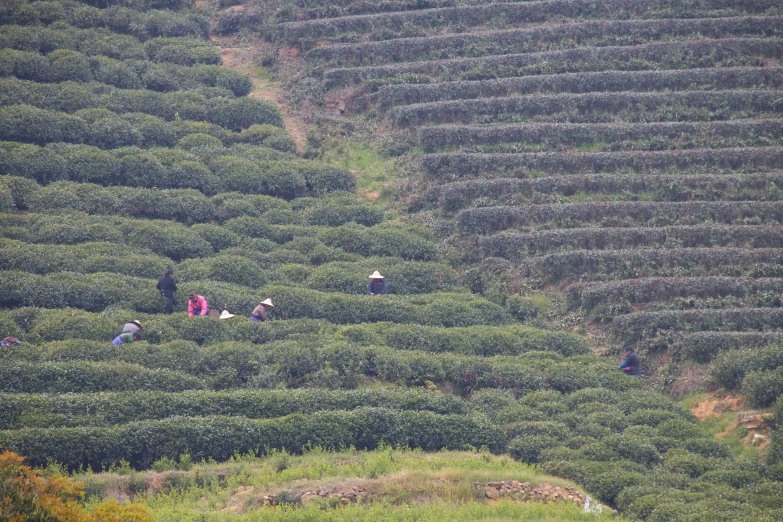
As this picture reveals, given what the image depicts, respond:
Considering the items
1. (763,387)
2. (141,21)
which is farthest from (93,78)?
(763,387)

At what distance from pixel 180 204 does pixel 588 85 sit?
17.2m

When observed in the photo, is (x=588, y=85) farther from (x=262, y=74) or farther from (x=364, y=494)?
(x=364, y=494)

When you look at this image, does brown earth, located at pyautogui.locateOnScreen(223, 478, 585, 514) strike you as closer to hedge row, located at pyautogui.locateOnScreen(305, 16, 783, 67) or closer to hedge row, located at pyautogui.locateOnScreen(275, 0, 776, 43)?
hedge row, located at pyautogui.locateOnScreen(305, 16, 783, 67)

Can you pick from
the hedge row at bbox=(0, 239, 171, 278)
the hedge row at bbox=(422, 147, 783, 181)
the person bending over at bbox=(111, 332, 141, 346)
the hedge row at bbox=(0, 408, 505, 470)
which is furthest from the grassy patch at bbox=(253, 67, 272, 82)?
the hedge row at bbox=(0, 408, 505, 470)

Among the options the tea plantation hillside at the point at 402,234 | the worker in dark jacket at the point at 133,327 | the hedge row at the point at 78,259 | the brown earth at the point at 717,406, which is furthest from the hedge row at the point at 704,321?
the hedge row at the point at 78,259

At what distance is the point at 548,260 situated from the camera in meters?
28.1

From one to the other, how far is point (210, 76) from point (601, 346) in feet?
67.4

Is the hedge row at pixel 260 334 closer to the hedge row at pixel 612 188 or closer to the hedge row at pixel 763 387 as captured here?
the hedge row at pixel 763 387

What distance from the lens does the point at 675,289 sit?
26.4 m

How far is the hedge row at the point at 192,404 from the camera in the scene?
61.9 ft

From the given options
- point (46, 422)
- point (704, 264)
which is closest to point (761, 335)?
point (704, 264)

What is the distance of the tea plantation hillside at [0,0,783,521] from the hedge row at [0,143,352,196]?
11cm

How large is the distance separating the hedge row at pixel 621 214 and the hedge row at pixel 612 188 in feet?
2.30

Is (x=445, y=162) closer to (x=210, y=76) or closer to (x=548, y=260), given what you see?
(x=548, y=260)
